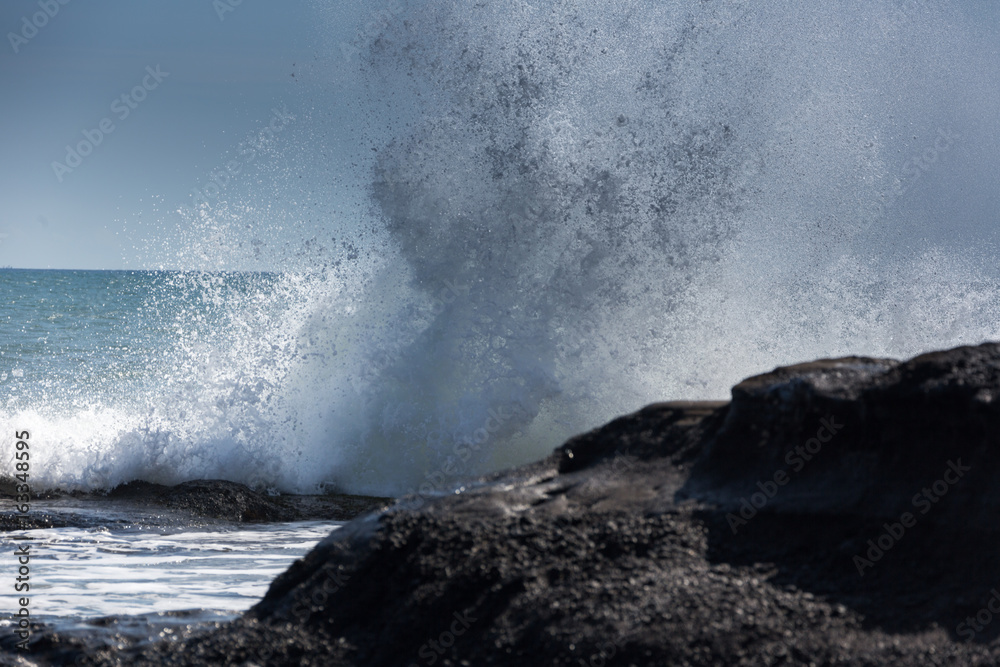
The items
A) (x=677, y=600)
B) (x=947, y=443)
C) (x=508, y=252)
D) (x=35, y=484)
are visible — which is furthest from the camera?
(x=508, y=252)

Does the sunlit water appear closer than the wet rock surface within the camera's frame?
No

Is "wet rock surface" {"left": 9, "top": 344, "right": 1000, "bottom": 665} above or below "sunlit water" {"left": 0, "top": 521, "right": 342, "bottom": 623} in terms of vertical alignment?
above

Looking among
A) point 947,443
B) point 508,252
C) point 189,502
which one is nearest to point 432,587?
point 947,443

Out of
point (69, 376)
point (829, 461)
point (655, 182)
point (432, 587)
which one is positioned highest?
point (655, 182)

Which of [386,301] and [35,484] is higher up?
[386,301]

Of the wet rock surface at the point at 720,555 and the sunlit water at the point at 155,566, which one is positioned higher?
the wet rock surface at the point at 720,555

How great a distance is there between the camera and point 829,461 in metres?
2.62

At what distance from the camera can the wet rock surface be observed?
7.38 ft

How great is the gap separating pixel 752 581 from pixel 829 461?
0.47 meters

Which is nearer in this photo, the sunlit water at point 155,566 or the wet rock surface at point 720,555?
the wet rock surface at point 720,555

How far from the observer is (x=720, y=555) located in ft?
8.26

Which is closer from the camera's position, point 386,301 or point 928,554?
point 928,554

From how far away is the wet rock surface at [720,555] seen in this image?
225cm

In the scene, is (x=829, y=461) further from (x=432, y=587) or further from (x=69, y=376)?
(x=69, y=376)
